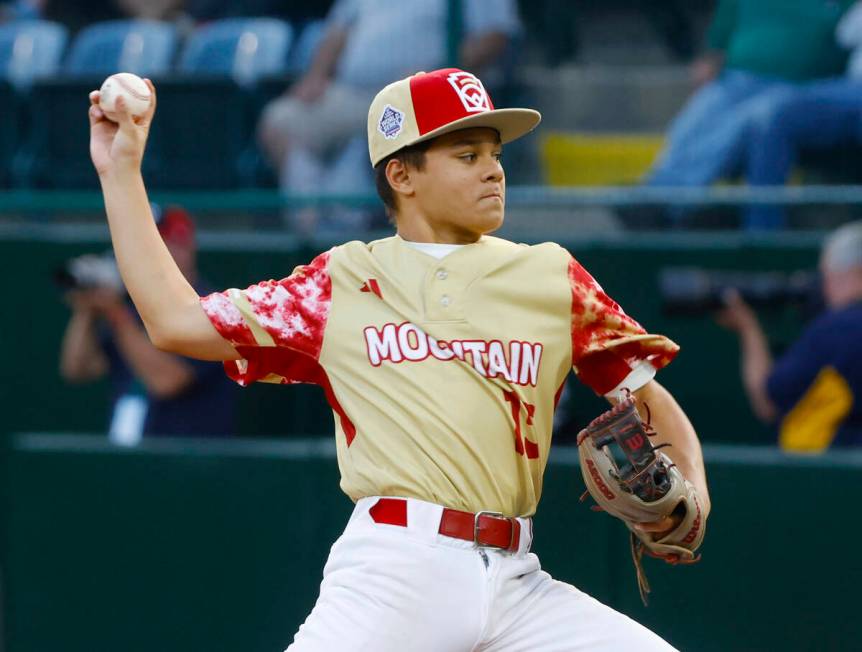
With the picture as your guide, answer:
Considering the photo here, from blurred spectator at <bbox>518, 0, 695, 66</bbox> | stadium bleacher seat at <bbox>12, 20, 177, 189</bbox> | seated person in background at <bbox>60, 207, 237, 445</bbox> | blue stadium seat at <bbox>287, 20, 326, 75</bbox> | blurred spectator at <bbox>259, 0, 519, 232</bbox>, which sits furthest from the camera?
blue stadium seat at <bbox>287, 20, 326, 75</bbox>

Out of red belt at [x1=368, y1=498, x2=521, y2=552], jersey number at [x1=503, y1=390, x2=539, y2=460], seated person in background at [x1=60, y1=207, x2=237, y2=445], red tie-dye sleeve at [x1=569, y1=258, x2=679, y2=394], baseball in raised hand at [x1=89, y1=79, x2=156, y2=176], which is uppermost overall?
baseball in raised hand at [x1=89, y1=79, x2=156, y2=176]

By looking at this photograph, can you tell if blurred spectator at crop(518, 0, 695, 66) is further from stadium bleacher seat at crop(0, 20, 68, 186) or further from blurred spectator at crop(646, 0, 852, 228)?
stadium bleacher seat at crop(0, 20, 68, 186)

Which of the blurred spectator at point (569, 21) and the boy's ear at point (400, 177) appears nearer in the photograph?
the boy's ear at point (400, 177)

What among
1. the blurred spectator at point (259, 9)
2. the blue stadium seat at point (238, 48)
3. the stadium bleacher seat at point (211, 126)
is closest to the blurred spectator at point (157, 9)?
the blurred spectator at point (259, 9)

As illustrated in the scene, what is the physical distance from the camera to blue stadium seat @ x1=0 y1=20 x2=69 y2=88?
9.59m

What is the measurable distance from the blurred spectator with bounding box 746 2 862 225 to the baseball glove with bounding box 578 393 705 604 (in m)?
3.99

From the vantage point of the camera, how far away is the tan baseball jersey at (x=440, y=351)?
3.43 metres

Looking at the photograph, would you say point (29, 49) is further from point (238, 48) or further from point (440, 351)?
point (440, 351)

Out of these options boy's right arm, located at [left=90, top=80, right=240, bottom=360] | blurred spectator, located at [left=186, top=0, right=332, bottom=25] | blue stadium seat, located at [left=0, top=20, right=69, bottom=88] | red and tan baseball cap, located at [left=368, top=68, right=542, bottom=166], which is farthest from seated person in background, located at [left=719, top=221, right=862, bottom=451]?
blue stadium seat, located at [left=0, top=20, right=69, bottom=88]

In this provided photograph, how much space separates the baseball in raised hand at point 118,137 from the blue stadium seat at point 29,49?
6.26 meters

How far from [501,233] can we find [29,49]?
4395 millimetres

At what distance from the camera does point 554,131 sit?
7.92 meters

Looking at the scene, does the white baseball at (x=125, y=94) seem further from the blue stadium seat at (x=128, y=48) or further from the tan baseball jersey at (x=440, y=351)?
the blue stadium seat at (x=128, y=48)

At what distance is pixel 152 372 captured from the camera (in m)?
6.58
